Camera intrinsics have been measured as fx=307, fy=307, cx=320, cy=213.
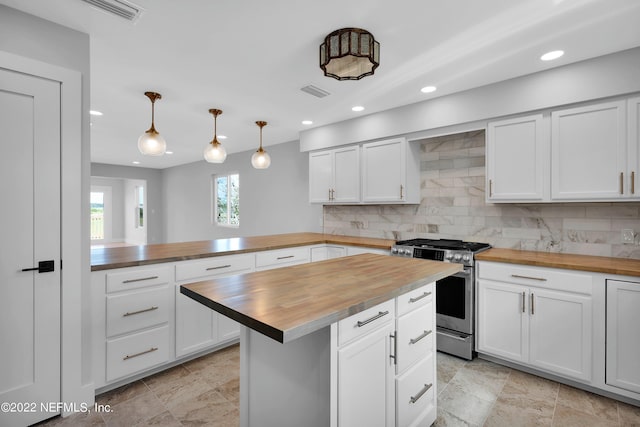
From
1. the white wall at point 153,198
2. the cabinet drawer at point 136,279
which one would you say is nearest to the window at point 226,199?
the white wall at point 153,198

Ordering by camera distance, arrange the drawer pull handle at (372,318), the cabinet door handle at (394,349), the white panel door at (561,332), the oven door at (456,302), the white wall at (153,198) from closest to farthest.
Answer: the drawer pull handle at (372,318)
the cabinet door handle at (394,349)
the white panel door at (561,332)
the oven door at (456,302)
the white wall at (153,198)

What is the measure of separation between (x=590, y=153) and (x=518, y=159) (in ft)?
1.57

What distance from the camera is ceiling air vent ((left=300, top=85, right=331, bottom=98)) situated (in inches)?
118

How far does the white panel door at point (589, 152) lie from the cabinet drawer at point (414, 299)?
1.63 m

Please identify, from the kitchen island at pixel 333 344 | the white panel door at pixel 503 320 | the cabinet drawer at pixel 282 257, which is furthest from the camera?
the cabinet drawer at pixel 282 257

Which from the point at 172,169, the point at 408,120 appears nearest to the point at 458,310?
the point at 408,120

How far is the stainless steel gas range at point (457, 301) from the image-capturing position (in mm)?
2701

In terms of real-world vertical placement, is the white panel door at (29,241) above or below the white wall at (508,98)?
below

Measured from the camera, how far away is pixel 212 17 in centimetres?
191

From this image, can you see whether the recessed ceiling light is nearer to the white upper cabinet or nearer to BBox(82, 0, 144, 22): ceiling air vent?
the white upper cabinet

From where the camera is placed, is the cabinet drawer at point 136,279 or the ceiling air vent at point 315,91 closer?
the cabinet drawer at point 136,279

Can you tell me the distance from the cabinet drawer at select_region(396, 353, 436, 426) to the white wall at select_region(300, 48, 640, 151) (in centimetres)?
227

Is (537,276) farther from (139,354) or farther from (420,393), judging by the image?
(139,354)

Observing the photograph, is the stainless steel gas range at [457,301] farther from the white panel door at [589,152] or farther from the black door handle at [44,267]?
the black door handle at [44,267]
